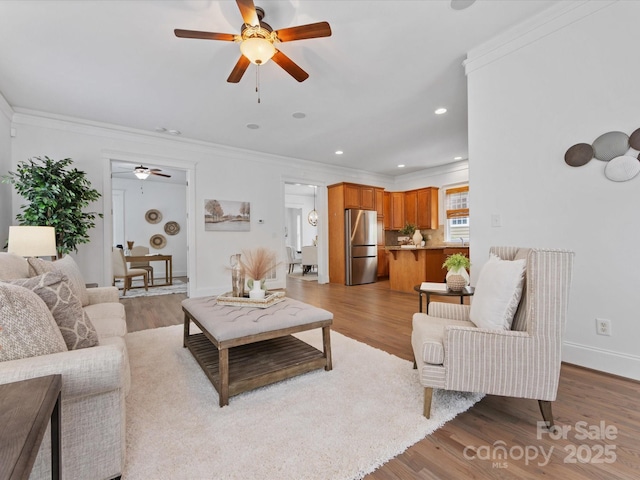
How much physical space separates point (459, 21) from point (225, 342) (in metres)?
3.02

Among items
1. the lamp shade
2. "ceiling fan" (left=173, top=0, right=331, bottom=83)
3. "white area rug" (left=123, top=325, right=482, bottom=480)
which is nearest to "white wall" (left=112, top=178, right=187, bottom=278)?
the lamp shade

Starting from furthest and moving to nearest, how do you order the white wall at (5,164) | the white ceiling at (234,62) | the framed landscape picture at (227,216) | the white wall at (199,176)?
the framed landscape picture at (227,216), the white wall at (199,176), the white wall at (5,164), the white ceiling at (234,62)

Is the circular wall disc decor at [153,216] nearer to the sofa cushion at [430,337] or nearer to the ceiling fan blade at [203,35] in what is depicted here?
the ceiling fan blade at [203,35]

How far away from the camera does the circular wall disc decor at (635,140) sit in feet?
6.64

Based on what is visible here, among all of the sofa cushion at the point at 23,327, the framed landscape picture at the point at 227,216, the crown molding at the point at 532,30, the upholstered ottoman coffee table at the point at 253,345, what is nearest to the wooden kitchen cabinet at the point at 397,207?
the framed landscape picture at the point at 227,216

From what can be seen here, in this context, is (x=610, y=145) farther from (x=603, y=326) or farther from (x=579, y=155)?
(x=603, y=326)

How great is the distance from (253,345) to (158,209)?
7.21 metres

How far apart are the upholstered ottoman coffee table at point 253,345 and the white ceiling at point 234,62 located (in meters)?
2.32

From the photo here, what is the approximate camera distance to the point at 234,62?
2979 mm

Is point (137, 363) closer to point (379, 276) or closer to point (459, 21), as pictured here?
point (459, 21)

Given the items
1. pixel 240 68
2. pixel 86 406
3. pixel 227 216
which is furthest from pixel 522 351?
pixel 227 216

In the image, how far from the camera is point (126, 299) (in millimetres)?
5164

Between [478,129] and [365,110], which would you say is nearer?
[478,129]

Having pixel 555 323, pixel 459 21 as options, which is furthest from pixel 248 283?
pixel 459 21
